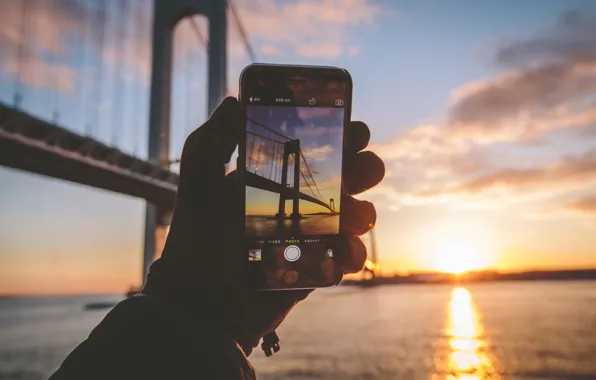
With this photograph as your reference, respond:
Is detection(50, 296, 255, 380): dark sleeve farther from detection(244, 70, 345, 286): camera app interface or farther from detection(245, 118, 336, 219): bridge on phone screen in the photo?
detection(245, 118, 336, 219): bridge on phone screen

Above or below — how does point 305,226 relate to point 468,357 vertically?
above

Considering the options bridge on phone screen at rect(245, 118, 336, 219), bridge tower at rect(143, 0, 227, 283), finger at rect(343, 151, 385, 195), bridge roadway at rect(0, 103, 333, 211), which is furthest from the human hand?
bridge tower at rect(143, 0, 227, 283)

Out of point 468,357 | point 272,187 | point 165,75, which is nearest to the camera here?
point 272,187

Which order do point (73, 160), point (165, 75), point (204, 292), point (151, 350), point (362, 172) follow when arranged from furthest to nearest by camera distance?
point (165, 75) < point (73, 160) < point (362, 172) < point (204, 292) < point (151, 350)

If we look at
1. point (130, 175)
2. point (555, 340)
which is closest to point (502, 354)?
point (555, 340)

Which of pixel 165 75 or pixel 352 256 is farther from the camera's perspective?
pixel 165 75

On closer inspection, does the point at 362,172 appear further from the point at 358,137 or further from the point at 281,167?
the point at 281,167

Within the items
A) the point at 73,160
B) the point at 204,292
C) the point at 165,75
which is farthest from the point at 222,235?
the point at 165,75
